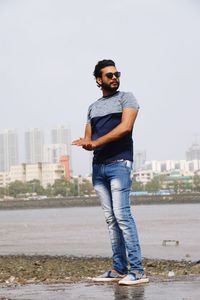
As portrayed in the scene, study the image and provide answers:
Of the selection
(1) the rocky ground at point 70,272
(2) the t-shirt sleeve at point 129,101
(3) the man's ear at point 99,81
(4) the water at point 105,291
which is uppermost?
(3) the man's ear at point 99,81

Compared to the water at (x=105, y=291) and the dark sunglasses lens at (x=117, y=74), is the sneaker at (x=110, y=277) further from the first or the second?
the dark sunglasses lens at (x=117, y=74)

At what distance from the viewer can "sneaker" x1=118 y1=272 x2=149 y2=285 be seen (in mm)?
7035

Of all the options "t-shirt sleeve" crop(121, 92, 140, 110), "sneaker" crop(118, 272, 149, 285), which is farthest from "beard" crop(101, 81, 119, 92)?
"sneaker" crop(118, 272, 149, 285)

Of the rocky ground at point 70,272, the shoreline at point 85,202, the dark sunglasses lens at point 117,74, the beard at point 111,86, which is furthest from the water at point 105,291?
the shoreline at point 85,202

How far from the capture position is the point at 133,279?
23.2ft

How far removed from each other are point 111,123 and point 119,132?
0.26 meters

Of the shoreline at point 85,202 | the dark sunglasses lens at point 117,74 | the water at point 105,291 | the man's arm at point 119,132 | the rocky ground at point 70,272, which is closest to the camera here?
the water at point 105,291

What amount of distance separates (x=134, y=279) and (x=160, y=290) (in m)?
0.58

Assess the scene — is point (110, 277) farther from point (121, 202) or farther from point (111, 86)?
point (111, 86)

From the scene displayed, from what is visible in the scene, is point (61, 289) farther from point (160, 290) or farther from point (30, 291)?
point (160, 290)

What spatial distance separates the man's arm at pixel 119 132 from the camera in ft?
23.6

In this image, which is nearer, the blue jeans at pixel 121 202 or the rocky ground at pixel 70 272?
the blue jeans at pixel 121 202

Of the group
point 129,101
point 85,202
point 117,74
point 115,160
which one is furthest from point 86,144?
point 85,202

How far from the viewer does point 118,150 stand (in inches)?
289
